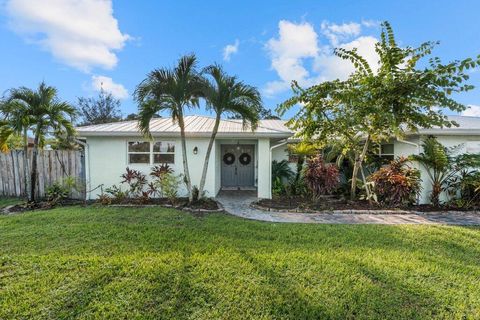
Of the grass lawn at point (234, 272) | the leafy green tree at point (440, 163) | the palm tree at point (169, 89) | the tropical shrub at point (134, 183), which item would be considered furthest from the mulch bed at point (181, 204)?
the leafy green tree at point (440, 163)

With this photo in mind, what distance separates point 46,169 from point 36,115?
290 cm

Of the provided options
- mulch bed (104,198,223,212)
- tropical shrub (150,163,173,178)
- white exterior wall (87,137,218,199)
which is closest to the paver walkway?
mulch bed (104,198,223,212)

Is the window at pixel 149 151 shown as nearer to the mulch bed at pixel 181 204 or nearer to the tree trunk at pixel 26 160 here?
the mulch bed at pixel 181 204

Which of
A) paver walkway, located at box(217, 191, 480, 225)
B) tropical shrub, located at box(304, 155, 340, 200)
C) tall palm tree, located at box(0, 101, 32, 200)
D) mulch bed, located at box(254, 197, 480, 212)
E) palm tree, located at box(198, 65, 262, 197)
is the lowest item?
paver walkway, located at box(217, 191, 480, 225)

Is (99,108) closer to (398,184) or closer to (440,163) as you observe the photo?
(398,184)

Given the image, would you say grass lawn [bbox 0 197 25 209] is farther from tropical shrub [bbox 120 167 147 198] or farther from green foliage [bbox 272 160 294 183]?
green foliage [bbox 272 160 294 183]

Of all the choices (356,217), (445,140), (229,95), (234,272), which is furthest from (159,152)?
(445,140)

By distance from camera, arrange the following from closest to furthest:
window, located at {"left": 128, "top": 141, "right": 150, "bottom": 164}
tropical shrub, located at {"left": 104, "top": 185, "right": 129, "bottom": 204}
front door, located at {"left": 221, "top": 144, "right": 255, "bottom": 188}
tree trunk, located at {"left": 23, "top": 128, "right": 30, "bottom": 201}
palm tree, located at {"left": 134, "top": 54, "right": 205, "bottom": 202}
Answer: palm tree, located at {"left": 134, "top": 54, "right": 205, "bottom": 202} < tree trunk, located at {"left": 23, "top": 128, "right": 30, "bottom": 201} < tropical shrub, located at {"left": 104, "top": 185, "right": 129, "bottom": 204} < window, located at {"left": 128, "top": 141, "right": 150, "bottom": 164} < front door, located at {"left": 221, "top": 144, "right": 255, "bottom": 188}

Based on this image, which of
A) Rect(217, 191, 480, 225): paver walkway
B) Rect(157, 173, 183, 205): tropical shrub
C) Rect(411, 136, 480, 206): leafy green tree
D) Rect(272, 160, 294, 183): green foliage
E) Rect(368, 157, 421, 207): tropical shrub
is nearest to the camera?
Rect(217, 191, 480, 225): paver walkway

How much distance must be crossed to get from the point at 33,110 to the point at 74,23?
11.5 ft

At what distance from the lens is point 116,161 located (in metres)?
10.2

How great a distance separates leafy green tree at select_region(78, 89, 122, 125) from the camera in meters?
29.3

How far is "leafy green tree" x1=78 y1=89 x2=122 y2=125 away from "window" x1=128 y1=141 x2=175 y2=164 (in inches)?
895

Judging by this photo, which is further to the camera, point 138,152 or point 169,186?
point 138,152
